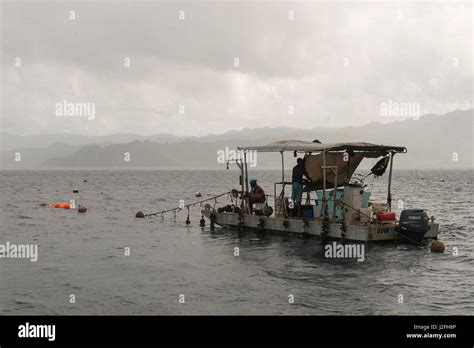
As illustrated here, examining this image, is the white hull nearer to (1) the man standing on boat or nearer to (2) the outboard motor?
(2) the outboard motor

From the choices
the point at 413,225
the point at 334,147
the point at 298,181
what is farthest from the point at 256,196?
the point at 413,225

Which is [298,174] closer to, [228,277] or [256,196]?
[256,196]

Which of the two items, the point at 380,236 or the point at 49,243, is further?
the point at 49,243

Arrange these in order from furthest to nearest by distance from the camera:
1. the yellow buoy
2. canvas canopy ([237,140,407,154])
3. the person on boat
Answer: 1. the person on boat
2. canvas canopy ([237,140,407,154])
3. the yellow buoy

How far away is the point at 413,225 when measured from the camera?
31156mm

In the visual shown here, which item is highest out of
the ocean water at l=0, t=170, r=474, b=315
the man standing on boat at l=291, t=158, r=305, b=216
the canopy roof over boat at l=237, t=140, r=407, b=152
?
the canopy roof over boat at l=237, t=140, r=407, b=152

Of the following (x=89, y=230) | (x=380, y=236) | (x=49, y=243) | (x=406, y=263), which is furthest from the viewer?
(x=89, y=230)

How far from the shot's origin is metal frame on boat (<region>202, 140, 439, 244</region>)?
31328 millimetres

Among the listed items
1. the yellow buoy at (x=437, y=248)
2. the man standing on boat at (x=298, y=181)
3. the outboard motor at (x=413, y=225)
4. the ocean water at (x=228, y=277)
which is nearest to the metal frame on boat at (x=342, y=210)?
the outboard motor at (x=413, y=225)

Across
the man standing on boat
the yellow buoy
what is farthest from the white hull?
the yellow buoy
